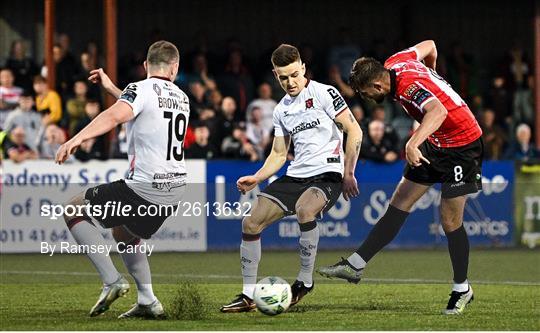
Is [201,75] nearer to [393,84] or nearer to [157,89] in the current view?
[393,84]

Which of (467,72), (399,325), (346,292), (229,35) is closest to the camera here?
(399,325)

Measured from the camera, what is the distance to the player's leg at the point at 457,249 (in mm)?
10789

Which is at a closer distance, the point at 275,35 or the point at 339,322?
the point at 339,322

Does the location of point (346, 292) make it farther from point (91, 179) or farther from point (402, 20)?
point (402, 20)

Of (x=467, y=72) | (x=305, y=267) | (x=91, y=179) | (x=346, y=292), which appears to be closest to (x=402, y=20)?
(x=467, y=72)

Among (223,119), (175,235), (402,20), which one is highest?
(402,20)

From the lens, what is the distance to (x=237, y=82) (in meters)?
21.5

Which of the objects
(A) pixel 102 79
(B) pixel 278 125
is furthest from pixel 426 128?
(A) pixel 102 79

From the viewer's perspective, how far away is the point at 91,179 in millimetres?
18219

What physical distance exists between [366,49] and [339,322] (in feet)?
51.4

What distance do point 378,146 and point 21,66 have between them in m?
6.20

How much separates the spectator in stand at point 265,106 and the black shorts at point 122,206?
9470 millimetres

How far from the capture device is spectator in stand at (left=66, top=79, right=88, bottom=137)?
19672 mm

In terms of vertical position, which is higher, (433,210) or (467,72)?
(467,72)
